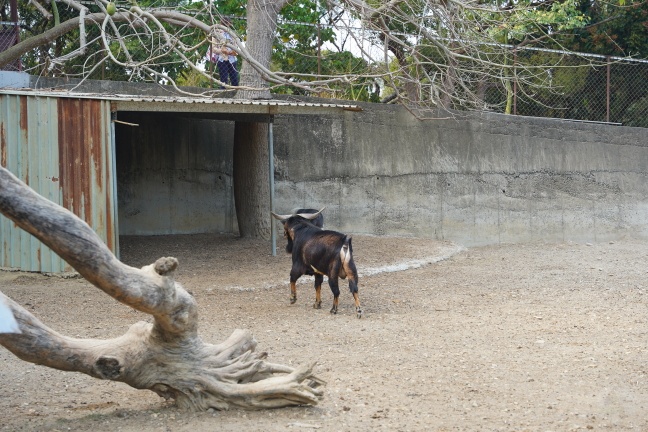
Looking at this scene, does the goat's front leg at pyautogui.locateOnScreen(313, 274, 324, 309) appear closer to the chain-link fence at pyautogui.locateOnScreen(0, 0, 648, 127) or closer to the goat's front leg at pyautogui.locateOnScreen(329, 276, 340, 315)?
the goat's front leg at pyautogui.locateOnScreen(329, 276, 340, 315)

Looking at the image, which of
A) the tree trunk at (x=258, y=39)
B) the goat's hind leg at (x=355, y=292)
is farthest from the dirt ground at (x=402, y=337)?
the tree trunk at (x=258, y=39)

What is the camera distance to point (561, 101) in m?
17.9

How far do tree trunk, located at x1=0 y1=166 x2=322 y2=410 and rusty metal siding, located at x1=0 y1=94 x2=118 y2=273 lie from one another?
5.48 metres

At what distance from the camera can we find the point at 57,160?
10922 millimetres

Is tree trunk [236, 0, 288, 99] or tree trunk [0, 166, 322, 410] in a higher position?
tree trunk [236, 0, 288, 99]

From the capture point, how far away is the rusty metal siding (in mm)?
10820

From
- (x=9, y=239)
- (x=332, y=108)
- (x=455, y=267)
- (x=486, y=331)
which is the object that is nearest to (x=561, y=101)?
(x=455, y=267)

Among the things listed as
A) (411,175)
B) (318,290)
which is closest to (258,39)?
(411,175)

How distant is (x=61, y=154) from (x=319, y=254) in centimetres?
372

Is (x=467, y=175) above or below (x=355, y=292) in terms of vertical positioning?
above

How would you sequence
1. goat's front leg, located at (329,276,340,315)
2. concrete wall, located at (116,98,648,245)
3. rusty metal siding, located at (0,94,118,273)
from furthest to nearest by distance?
concrete wall, located at (116,98,648,245)
rusty metal siding, located at (0,94,118,273)
goat's front leg, located at (329,276,340,315)

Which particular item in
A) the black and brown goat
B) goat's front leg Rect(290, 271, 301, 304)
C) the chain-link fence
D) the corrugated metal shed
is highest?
the chain-link fence

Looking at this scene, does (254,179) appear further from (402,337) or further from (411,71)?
(402,337)

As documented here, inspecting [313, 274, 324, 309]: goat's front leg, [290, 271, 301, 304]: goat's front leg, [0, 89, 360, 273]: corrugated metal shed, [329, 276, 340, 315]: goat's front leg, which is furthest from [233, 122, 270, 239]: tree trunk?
[329, 276, 340, 315]: goat's front leg
